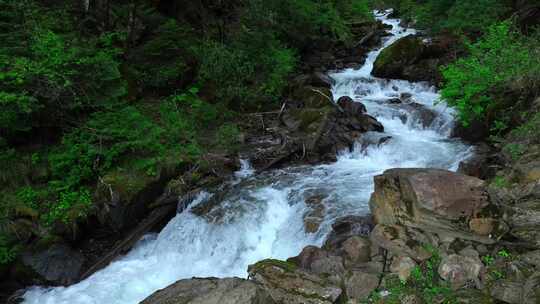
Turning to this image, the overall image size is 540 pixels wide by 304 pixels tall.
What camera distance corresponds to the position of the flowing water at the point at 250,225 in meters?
6.95

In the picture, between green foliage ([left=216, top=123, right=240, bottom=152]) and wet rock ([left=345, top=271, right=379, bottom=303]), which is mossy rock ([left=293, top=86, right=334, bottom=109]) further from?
wet rock ([left=345, top=271, right=379, bottom=303])

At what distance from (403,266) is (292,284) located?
158 cm

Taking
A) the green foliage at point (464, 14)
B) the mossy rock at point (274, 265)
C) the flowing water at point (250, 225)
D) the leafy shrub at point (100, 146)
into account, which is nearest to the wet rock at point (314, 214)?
the flowing water at point (250, 225)

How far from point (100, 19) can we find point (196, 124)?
4.38 meters

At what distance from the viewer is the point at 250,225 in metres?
7.65

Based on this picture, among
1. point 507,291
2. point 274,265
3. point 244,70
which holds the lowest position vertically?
point 274,265

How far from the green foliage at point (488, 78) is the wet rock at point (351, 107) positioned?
3237 millimetres

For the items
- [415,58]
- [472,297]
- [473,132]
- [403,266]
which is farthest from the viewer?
[415,58]

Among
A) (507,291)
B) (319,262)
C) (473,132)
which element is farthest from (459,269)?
(473,132)

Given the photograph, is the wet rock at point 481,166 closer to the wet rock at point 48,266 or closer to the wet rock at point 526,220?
the wet rock at point 526,220

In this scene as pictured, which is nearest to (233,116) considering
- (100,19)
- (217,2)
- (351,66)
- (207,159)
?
(207,159)

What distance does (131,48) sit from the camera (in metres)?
11.7

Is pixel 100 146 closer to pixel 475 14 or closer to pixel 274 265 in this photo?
pixel 274 265

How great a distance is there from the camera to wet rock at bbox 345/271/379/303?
15.9ft
